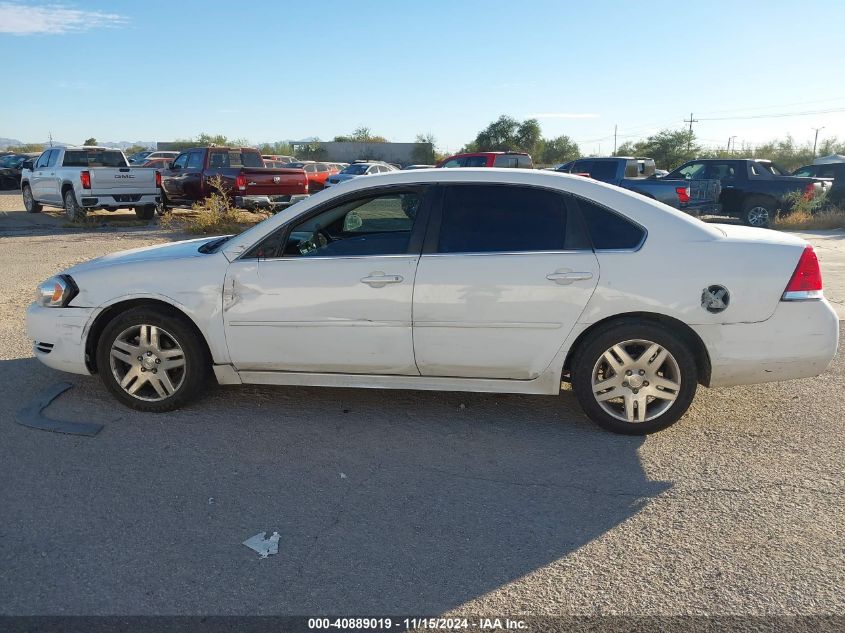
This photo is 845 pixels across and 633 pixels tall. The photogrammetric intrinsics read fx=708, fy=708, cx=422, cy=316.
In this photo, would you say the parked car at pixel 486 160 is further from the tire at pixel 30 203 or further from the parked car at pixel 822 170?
the tire at pixel 30 203

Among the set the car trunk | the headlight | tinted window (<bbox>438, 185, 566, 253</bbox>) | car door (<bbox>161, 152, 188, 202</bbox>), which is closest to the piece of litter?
tinted window (<bbox>438, 185, 566, 253</bbox>)

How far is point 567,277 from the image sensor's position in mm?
4277

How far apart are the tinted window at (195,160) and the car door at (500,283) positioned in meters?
14.4

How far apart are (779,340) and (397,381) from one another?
2348 millimetres

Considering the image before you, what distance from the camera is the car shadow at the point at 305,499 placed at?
294 cm

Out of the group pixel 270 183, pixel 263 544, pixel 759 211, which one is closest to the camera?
pixel 263 544

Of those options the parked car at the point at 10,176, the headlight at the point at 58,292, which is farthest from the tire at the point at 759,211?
the parked car at the point at 10,176

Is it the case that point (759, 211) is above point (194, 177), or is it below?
below

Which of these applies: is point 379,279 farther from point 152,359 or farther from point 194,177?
point 194,177

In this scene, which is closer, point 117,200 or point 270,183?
point 270,183

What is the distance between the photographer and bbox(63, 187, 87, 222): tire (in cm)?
1653

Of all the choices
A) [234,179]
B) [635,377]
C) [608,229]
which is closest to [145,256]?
[608,229]

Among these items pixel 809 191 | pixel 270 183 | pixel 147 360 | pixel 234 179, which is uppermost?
pixel 234 179

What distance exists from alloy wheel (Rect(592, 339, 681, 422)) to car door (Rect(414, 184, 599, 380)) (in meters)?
0.35
